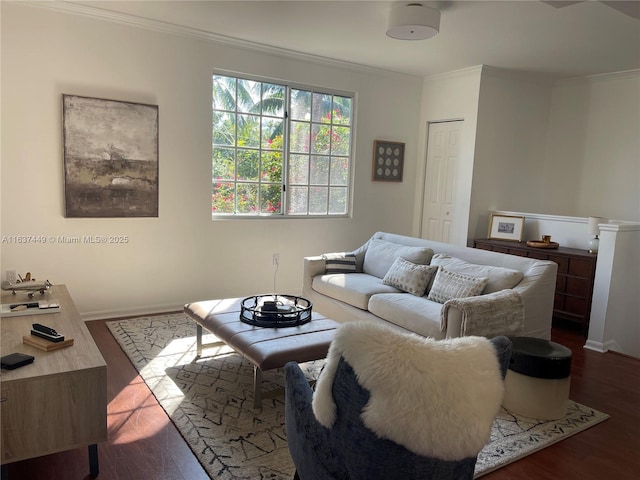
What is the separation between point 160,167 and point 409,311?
261cm

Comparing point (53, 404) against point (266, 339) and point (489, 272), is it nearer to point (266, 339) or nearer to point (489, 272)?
point (266, 339)

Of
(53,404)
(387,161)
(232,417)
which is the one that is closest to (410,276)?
(232,417)

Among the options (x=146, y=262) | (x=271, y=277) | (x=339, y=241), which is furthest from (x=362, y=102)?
(x=146, y=262)

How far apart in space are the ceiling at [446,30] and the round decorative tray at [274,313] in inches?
89.0

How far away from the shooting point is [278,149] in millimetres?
4969

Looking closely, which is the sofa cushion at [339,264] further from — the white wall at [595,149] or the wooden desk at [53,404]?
the white wall at [595,149]

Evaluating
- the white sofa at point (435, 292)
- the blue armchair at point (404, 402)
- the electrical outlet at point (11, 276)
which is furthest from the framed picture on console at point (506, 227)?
the electrical outlet at point (11, 276)

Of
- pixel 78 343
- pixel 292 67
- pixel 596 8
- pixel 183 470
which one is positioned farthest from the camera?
pixel 292 67

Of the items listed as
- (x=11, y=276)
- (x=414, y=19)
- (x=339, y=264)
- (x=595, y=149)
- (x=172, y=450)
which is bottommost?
(x=172, y=450)

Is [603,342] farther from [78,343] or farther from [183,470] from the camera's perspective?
[78,343]

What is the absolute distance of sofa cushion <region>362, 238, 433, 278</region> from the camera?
3863 millimetres

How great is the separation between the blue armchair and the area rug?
0.88 meters

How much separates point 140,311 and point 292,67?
2920mm

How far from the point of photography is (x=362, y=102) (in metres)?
5.41
